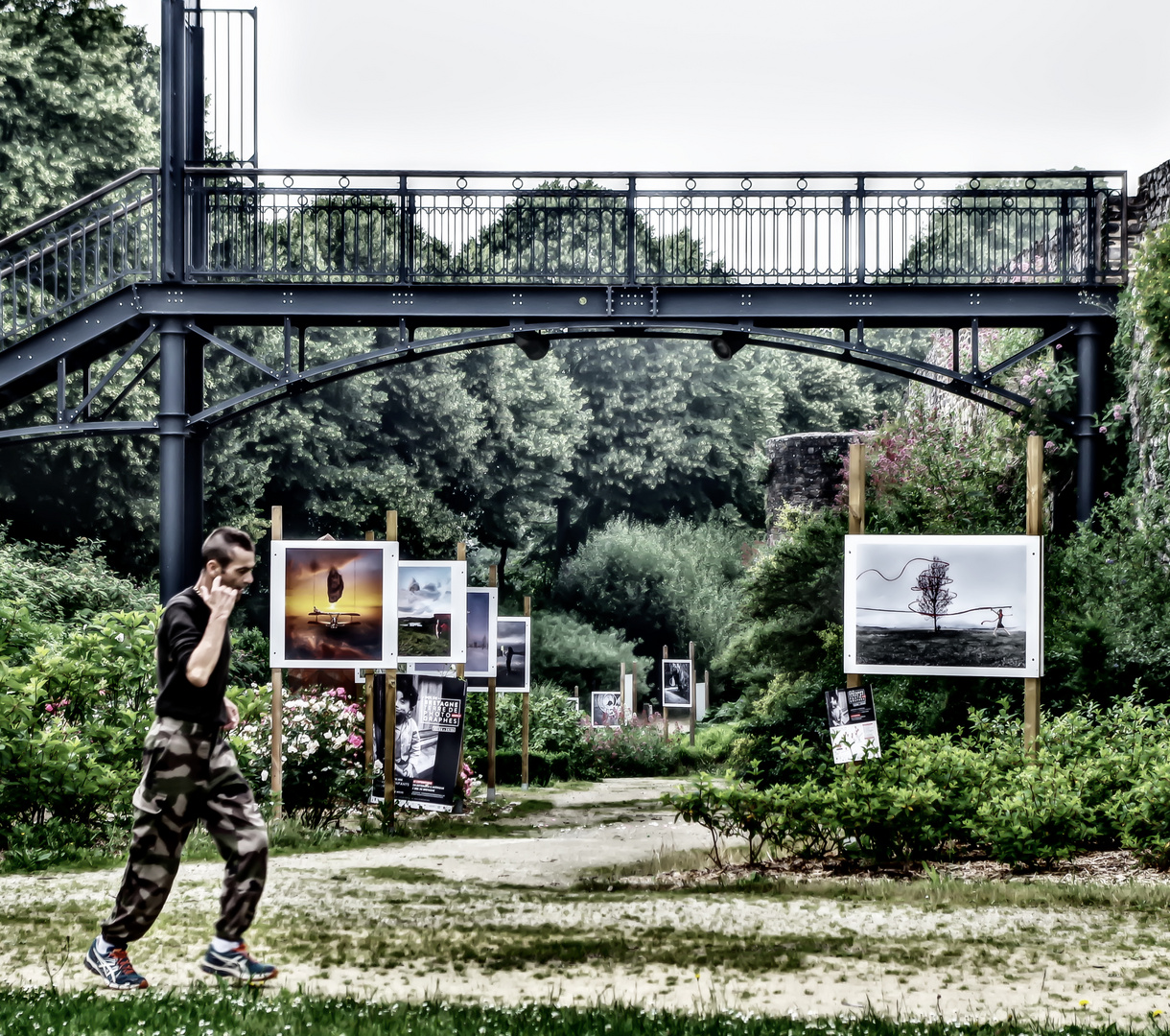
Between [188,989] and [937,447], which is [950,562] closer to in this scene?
[188,989]

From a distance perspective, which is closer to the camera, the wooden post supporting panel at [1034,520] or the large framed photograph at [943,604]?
the wooden post supporting panel at [1034,520]

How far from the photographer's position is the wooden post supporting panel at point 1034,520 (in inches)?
378

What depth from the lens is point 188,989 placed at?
5.53m

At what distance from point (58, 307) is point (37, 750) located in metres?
7.27

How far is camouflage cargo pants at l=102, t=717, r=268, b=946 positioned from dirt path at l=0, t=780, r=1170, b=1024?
14.3 inches

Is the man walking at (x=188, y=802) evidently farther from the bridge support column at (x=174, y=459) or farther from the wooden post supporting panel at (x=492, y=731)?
the wooden post supporting panel at (x=492, y=731)

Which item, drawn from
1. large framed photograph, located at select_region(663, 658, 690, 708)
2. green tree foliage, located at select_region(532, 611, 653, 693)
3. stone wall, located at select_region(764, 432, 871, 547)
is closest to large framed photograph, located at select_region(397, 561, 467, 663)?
stone wall, located at select_region(764, 432, 871, 547)

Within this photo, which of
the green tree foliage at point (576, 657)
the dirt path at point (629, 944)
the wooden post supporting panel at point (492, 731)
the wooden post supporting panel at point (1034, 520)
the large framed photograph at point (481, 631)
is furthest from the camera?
the green tree foliage at point (576, 657)

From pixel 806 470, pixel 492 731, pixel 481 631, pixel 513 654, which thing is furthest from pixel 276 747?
pixel 806 470

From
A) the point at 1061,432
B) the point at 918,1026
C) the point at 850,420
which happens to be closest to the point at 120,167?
the point at 1061,432

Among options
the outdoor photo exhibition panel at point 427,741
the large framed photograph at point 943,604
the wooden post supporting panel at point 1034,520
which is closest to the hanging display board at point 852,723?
the large framed photograph at point 943,604

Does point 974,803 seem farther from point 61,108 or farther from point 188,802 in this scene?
point 61,108

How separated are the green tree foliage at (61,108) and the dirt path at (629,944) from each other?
1685 centimetres

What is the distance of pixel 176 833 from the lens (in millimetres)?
5699
